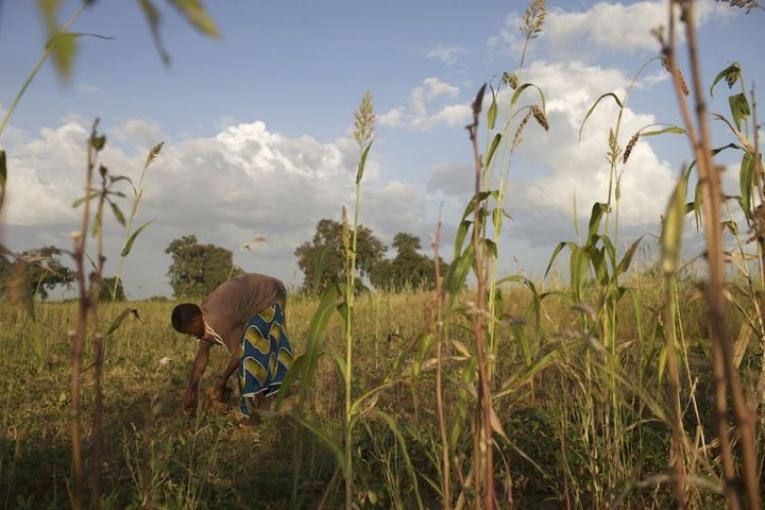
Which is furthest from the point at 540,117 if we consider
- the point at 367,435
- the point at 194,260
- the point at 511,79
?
the point at 194,260

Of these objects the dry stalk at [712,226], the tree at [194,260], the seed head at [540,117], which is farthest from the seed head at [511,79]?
the tree at [194,260]

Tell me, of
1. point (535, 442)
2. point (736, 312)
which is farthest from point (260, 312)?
point (736, 312)

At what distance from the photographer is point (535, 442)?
2965 millimetres

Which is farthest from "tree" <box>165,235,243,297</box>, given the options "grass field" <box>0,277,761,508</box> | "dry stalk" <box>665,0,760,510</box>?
"dry stalk" <box>665,0,760,510</box>

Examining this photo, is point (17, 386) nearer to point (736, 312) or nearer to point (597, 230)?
point (597, 230)

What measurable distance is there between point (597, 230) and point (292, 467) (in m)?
1.81

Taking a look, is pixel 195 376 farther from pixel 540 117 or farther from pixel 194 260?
pixel 194 260

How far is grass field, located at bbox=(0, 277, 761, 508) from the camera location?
2057 millimetres

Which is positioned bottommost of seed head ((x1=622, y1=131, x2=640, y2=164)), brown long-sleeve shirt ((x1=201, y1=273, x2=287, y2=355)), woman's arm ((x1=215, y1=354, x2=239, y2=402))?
woman's arm ((x1=215, y1=354, x2=239, y2=402))

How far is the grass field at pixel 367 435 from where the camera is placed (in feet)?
6.75

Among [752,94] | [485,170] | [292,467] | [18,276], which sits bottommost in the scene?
Answer: [292,467]

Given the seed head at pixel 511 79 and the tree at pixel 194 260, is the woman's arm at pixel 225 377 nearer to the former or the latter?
the seed head at pixel 511 79

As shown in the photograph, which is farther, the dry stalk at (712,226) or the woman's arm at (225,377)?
the woman's arm at (225,377)

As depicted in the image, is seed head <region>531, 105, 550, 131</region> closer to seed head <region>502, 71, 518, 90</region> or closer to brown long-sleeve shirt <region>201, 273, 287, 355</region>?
seed head <region>502, 71, 518, 90</region>
